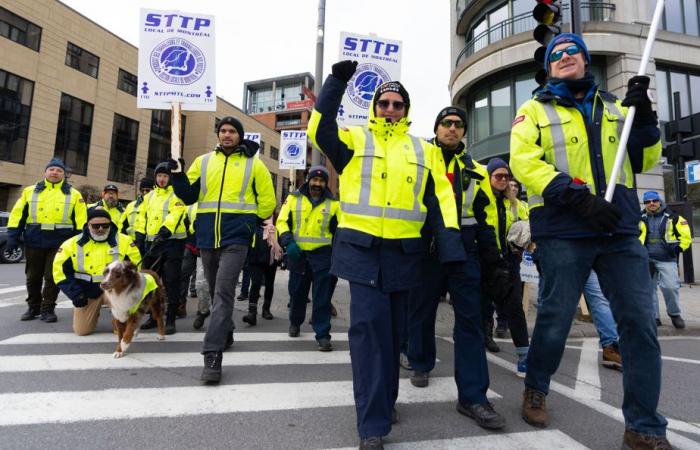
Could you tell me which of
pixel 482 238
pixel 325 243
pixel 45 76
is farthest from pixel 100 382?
pixel 45 76

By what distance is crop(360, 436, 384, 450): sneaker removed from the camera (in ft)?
7.23

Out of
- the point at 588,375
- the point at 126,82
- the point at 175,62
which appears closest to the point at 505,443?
the point at 588,375

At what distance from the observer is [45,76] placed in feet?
91.7

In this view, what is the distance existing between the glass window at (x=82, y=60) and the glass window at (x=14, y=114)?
3.91 metres

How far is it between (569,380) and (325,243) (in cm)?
293

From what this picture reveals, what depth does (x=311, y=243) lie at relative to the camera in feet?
16.5

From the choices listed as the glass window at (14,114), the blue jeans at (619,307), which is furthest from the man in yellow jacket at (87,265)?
the glass window at (14,114)

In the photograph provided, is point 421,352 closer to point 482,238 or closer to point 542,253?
point 482,238

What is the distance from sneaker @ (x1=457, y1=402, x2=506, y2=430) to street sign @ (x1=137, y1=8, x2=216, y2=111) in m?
5.01

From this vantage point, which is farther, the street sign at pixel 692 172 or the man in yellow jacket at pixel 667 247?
the street sign at pixel 692 172

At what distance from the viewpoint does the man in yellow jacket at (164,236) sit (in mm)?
5328

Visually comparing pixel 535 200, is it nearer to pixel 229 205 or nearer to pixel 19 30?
pixel 229 205

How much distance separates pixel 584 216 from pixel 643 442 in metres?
1.30

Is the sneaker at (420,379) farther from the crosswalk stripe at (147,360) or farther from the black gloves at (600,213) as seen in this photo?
the black gloves at (600,213)
